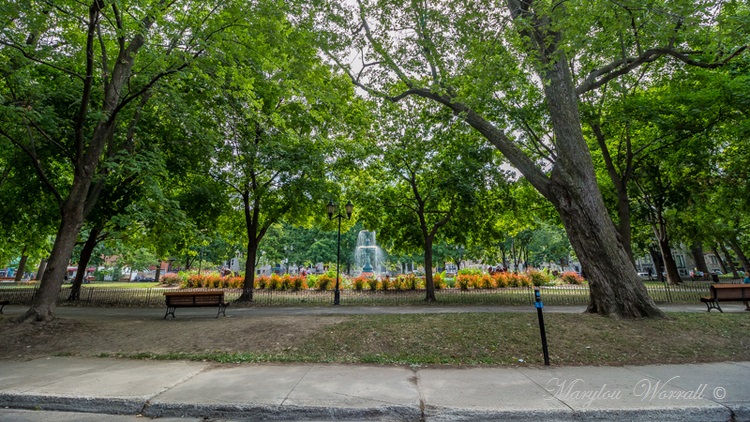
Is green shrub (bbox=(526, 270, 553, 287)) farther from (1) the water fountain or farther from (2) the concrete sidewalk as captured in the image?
(1) the water fountain

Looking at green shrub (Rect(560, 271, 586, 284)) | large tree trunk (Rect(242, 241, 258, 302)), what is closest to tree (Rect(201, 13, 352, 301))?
large tree trunk (Rect(242, 241, 258, 302))

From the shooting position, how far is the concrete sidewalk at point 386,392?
4059mm

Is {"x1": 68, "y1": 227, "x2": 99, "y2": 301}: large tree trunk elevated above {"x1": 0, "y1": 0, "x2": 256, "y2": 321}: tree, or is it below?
below

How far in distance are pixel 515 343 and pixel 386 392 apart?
3.76m

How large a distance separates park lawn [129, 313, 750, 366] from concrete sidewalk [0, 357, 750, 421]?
517 millimetres

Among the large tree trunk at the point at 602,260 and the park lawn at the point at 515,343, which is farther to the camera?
the large tree trunk at the point at 602,260

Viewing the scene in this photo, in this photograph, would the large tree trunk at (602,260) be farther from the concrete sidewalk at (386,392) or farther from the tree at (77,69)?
the tree at (77,69)

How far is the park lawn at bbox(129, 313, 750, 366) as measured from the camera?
639 cm

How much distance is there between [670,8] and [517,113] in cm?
837

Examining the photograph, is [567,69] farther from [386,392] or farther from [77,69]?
[77,69]

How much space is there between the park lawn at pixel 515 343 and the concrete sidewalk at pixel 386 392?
0.52 meters

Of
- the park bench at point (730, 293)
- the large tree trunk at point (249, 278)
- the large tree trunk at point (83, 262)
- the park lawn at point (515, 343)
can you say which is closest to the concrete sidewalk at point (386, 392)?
the park lawn at point (515, 343)

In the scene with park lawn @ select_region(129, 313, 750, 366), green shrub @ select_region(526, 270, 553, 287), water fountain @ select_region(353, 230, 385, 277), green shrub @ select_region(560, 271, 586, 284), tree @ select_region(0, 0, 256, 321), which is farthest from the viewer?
water fountain @ select_region(353, 230, 385, 277)

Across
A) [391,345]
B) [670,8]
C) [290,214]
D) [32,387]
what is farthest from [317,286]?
[670,8]
